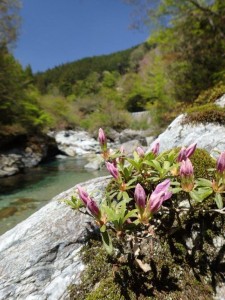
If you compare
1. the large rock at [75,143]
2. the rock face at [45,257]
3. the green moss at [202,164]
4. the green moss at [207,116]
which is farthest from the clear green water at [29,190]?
the large rock at [75,143]

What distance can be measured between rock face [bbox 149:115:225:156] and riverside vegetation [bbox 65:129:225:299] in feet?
4.91

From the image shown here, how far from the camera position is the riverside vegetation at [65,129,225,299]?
1.64 meters

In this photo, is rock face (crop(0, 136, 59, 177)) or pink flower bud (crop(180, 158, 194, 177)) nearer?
pink flower bud (crop(180, 158, 194, 177))

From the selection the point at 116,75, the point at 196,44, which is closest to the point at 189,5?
the point at 196,44

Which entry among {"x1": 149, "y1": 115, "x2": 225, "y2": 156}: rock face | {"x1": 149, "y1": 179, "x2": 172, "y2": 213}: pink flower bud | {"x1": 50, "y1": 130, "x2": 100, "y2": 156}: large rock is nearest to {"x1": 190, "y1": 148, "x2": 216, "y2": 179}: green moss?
{"x1": 149, "y1": 179, "x2": 172, "y2": 213}: pink flower bud

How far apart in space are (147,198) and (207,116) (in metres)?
2.68

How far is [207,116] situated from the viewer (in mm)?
4086

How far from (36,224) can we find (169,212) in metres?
1.16

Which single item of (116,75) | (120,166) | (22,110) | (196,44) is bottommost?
(120,166)

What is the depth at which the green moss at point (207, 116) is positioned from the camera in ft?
13.1

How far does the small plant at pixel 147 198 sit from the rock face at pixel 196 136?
139cm

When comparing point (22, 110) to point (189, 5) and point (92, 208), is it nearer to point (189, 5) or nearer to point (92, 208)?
point (189, 5)

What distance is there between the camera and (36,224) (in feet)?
7.82

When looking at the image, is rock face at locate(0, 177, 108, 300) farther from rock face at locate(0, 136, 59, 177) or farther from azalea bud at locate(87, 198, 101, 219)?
rock face at locate(0, 136, 59, 177)
